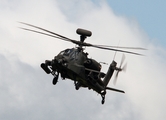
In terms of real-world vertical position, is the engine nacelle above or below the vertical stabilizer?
above

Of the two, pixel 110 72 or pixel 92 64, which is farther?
pixel 110 72

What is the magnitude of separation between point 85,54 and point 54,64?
575cm

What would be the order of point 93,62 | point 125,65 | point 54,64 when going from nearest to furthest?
point 54,64 < point 93,62 < point 125,65

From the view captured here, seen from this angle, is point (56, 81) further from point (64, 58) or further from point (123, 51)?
point (123, 51)

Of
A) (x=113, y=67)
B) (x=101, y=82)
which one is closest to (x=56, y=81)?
(x=101, y=82)

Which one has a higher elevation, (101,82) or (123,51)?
(123,51)

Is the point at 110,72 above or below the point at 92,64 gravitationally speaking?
below

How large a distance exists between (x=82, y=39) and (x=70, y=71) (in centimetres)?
640

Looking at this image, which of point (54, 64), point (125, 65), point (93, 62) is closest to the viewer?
point (54, 64)

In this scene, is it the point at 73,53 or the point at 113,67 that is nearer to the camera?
the point at 73,53

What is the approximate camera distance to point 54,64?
193ft

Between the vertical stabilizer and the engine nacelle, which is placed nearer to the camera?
the engine nacelle

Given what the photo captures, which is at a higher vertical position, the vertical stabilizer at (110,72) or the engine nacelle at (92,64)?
the engine nacelle at (92,64)

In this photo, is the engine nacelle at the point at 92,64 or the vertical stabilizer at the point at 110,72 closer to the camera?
the engine nacelle at the point at 92,64
